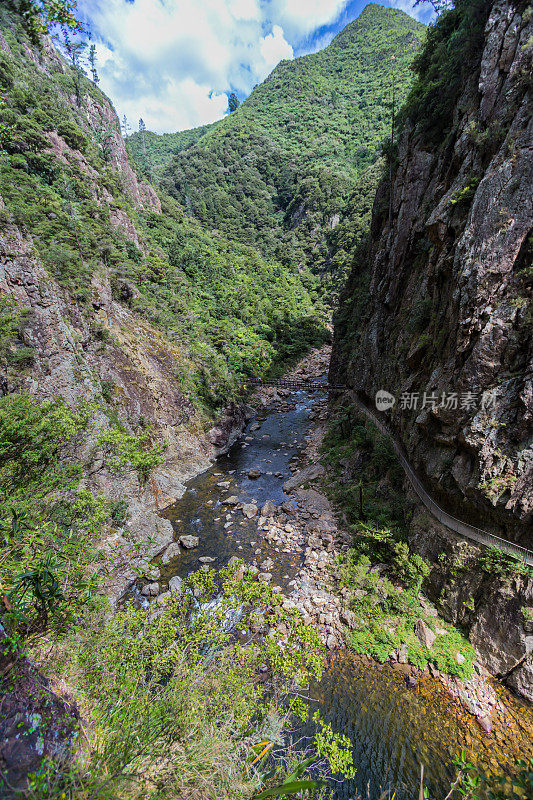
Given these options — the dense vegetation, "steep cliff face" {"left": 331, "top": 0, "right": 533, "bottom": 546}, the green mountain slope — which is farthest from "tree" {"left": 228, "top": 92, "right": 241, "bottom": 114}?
"steep cliff face" {"left": 331, "top": 0, "right": 533, "bottom": 546}

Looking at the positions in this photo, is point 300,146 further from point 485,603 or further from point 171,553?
point 485,603

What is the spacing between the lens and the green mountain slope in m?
63.6

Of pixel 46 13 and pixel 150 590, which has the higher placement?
pixel 46 13

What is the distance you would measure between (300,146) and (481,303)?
315 feet

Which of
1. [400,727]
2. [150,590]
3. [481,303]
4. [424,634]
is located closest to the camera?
[400,727]

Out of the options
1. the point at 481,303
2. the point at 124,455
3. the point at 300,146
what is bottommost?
the point at 124,455

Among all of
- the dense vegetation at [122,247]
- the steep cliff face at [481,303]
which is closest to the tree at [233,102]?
the dense vegetation at [122,247]

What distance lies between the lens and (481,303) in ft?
28.5

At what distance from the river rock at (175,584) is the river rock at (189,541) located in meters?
1.80

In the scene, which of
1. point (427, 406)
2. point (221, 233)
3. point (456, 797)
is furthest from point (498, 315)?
point (221, 233)

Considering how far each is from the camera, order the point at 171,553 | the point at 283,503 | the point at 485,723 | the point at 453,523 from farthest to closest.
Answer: the point at 283,503, the point at 171,553, the point at 453,523, the point at 485,723

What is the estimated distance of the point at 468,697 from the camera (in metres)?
7.66

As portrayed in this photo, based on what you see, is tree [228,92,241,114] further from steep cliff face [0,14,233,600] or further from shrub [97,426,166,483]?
shrub [97,426,166,483]

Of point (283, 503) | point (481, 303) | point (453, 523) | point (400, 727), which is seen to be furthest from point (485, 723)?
point (283, 503)
